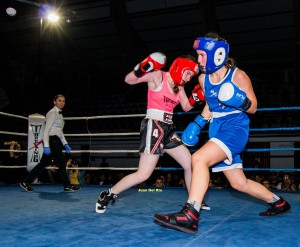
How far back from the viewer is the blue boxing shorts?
5.99 feet

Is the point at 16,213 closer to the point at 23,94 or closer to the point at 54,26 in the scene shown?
the point at 54,26

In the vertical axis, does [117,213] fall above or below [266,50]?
below

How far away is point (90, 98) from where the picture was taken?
13.4m

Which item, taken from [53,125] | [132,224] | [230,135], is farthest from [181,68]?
[53,125]

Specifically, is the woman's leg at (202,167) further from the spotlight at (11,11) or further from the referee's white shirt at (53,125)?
the spotlight at (11,11)

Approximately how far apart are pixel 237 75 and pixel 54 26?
427 inches

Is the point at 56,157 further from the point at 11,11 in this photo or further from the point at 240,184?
the point at 11,11

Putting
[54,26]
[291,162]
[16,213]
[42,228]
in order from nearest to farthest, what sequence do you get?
[42,228] < [16,213] < [291,162] < [54,26]

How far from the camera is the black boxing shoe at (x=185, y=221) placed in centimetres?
161

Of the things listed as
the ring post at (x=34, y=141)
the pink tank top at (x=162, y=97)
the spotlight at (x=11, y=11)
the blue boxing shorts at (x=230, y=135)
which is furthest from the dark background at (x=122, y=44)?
the blue boxing shorts at (x=230, y=135)

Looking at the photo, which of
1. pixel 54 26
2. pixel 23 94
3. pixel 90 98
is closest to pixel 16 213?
pixel 54 26

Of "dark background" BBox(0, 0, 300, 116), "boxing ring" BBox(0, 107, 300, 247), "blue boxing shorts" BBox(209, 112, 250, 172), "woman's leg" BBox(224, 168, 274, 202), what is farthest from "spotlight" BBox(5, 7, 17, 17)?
"woman's leg" BBox(224, 168, 274, 202)

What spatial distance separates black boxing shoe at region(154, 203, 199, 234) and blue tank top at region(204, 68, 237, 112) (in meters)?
0.62

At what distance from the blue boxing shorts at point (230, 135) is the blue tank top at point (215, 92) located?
0.04m
